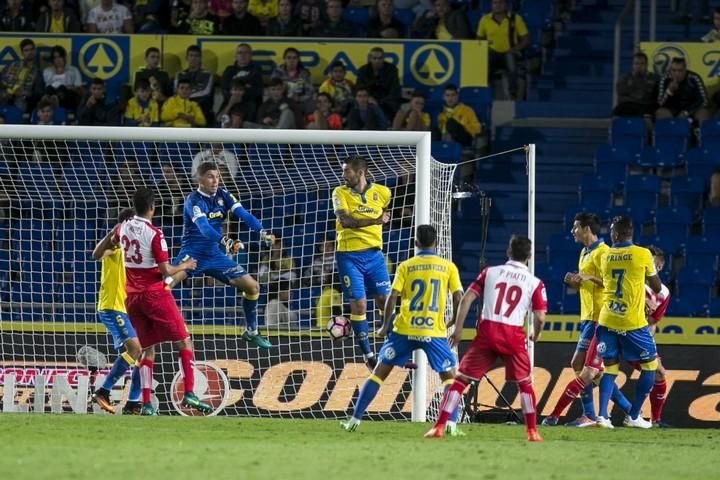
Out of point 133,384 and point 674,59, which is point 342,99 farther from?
point 133,384

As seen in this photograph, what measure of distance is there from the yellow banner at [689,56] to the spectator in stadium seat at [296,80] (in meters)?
4.67

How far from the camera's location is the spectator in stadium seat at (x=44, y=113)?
1852cm

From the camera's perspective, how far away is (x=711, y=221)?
59.4 feet

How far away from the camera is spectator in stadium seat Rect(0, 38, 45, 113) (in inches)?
778

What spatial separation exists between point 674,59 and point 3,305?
9522 millimetres

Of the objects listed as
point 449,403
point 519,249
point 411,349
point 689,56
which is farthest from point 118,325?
point 689,56

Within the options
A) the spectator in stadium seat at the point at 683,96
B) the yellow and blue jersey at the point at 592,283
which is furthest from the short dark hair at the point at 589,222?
the spectator in stadium seat at the point at 683,96

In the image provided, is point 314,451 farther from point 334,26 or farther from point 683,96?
point 334,26

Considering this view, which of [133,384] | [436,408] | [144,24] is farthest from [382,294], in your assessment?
[144,24]

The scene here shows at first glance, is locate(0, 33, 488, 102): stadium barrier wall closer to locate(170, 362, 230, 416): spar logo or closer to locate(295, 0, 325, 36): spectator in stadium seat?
locate(295, 0, 325, 36): spectator in stadium seat

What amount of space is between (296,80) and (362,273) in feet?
20.9

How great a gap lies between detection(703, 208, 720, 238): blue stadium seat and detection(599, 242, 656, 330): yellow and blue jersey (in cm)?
505

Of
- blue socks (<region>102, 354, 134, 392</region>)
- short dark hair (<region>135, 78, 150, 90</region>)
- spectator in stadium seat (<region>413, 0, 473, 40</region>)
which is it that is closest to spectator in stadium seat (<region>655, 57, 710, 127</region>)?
spectator in stadium seat (<region>413, 0, 473, 40</region>)

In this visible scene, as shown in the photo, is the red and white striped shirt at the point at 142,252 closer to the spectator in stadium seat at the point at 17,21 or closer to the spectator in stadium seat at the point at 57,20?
the spectator in stadium seat at the point at 57,20
